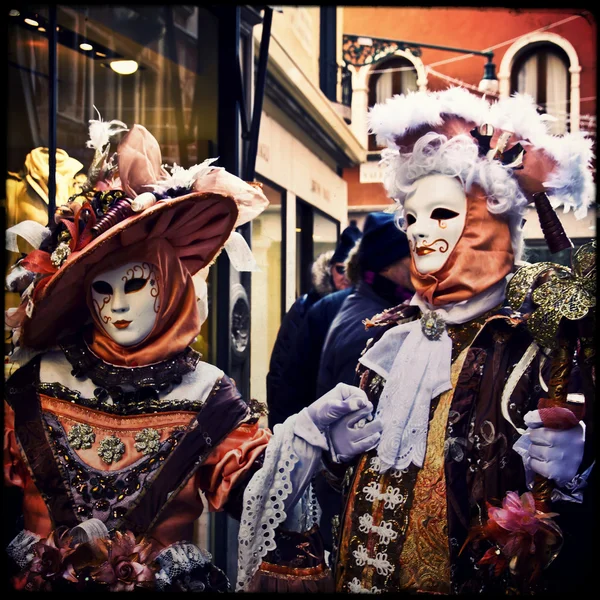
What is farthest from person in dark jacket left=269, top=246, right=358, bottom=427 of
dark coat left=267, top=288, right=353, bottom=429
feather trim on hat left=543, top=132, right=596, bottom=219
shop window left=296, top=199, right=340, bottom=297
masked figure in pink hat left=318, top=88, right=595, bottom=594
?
feather trim on hat left=543, top=132, right=596, bottom=219

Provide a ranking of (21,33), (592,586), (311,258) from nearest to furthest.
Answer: (592,586), (21,33), (311,258)

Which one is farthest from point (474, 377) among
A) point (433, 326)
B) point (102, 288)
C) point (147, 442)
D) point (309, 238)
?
point (309, 238)

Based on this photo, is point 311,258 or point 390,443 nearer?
point 390,443

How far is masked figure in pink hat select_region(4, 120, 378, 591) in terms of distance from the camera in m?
1.72

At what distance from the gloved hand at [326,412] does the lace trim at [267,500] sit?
0.12 ft

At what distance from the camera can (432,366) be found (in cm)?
172

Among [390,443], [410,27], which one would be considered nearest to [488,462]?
[390,443]

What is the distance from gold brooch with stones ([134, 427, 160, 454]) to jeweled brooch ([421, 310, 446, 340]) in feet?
1.95

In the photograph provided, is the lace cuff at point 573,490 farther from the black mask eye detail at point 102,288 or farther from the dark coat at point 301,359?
the black mask eye detail at point 102,288

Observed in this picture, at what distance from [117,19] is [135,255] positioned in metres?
0.92

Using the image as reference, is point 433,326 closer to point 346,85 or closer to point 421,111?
point 421,111

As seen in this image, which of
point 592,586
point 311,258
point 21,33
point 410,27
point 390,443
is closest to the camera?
point 592,586

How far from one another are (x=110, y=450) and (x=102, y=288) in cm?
34

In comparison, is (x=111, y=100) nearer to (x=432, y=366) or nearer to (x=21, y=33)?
(x=21, y=33)
